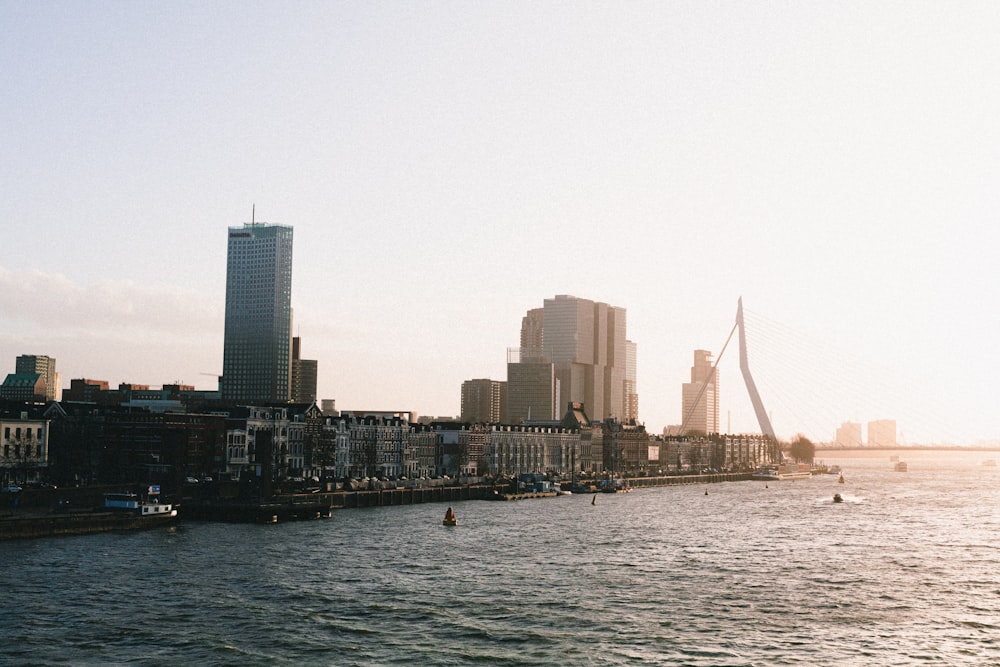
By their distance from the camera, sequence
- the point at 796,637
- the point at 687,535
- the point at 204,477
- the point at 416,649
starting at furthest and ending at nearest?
the point at 204,477
the point at 687,535
the point at 796,637
the point at 416,649

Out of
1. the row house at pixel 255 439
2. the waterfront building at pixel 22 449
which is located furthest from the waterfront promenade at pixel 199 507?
the waterfront building at pixel 22 449

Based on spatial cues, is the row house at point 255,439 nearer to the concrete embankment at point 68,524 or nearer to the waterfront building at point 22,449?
the waterfront building at point 22,449

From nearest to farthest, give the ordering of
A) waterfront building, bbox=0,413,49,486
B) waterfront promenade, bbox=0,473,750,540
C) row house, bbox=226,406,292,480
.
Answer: waterfront promenade, bbox=0,473,750,540, waterfront building, bbox=0,413,49,486, row house, bbox=226,406,292,480

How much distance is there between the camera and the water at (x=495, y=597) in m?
56.1

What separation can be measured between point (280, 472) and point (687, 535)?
69533 mm

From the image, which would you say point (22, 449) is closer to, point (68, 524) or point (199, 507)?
point (199, 507)

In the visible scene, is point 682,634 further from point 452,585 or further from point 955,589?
point 955,589

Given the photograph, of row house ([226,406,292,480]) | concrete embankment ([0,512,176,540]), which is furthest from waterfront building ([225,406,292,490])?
concrete embankment ([0,512,176,540])

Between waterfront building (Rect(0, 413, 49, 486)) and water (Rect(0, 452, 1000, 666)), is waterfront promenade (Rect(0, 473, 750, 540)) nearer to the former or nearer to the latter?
water (Rect(0, 452, 1000, 666))

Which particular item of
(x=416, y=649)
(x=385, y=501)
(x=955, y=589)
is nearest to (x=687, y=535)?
Answer: (x=955, y=589)

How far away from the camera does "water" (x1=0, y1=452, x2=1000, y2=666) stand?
184 feet

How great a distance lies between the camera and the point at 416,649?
Answer: 56.2 metres

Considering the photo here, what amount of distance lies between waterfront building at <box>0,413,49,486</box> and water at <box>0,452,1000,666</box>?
118 feet

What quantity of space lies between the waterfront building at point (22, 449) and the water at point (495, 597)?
118 ft
